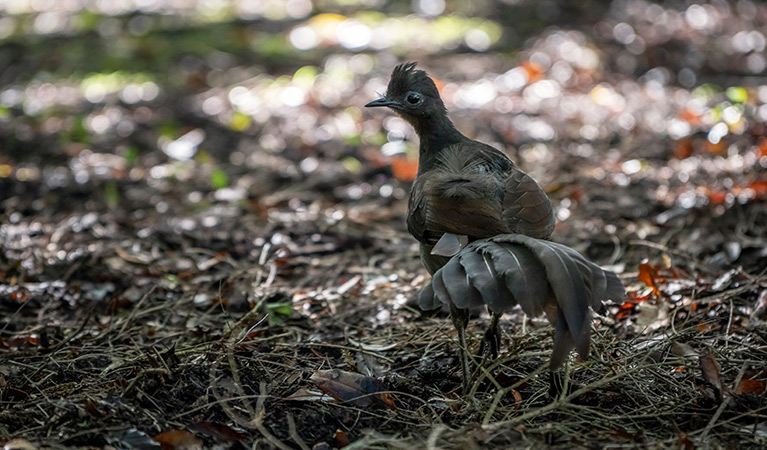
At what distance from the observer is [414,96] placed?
464 cm

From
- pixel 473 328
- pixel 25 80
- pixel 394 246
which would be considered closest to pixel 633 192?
pixel 394 246

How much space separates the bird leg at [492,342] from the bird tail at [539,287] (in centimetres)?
69

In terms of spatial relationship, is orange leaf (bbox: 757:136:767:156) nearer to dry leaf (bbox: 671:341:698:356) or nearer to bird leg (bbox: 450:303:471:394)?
dry leaf (bbox: 671:341:698:356)

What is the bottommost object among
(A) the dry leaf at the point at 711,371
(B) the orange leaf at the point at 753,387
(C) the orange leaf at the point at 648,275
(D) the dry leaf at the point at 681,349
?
(C) the orange leaf at the point at 648,275

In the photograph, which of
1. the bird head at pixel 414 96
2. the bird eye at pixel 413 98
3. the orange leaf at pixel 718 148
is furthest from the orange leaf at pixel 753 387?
the orange leaf at pixel 718 148

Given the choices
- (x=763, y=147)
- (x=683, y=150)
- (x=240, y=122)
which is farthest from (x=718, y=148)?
(x=240, y=122)

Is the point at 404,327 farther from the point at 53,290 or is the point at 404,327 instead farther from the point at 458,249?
the point at 53,290

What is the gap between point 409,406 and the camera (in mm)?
3518

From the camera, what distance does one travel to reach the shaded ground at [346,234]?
333 cm

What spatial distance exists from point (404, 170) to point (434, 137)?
2.30 metres

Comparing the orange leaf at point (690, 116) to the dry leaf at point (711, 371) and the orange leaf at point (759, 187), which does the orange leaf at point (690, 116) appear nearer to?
the orange leaf at point (759, 187)

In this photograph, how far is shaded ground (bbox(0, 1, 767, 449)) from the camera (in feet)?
10.9

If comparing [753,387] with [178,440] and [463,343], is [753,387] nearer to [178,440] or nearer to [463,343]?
[463,343]

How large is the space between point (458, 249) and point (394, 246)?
214cm
